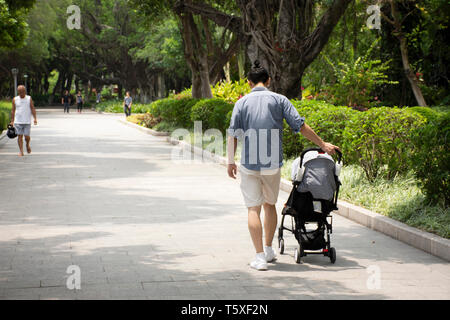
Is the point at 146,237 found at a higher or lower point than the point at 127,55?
lower

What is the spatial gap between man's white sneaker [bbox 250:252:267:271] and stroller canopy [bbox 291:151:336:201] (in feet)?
2.70

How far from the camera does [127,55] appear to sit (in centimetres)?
6059

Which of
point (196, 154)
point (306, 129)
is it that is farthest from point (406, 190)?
point (196, 154)

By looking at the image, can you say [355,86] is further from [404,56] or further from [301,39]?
[301,39]

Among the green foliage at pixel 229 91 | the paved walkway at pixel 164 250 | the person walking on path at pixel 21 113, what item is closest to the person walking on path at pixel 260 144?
the paved walkway at pixel 164 250

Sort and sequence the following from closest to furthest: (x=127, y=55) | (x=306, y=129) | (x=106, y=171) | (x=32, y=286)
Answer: (x=32, y=286) → (x=306, y=129) → (x=106, y=171) → (x=127, y=55)

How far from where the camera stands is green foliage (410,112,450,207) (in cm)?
814

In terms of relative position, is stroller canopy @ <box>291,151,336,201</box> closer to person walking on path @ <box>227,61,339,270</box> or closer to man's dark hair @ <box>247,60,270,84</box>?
person walking on path @ <box>227,61,339,270</box>

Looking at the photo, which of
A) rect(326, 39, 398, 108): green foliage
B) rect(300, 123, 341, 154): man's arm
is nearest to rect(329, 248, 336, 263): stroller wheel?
rect(300, 123, 341, 154): man's arm

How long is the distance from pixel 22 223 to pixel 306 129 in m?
4.37

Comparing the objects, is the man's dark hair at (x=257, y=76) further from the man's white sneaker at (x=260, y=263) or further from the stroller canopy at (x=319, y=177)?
the man's white sneaker at (x=260, y=263)

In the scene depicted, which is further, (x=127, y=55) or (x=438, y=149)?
(x=127, y=55)

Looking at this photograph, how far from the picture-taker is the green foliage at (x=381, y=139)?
421 inches

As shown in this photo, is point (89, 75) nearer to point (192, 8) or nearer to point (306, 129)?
point (192, 8)
